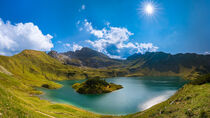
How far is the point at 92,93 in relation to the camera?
119688mm

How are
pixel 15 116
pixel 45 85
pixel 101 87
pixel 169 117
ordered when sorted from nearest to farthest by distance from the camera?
pixel 15 116 → pixel 169 117 → pixel 101 87 → pixel 45 85

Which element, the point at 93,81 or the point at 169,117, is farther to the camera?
the point at 93,81

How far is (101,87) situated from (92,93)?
13.6m

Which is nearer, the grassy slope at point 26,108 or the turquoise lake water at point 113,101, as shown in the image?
the grassy slope at point 26,108

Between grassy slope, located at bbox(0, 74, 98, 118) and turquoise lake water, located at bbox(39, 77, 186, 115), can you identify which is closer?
grassy slope, located at bbox(0, 74, 98, 118)

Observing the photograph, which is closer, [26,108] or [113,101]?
[26,108]

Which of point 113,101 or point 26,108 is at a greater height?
point 26,108

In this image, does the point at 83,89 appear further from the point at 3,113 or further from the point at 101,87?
the point at 3,113

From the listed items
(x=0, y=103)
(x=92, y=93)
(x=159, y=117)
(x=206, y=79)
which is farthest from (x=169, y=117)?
(x=92, y=93)

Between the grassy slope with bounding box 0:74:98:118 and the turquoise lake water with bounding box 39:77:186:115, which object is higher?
the grassy slope with bounding box 0:74:98:118

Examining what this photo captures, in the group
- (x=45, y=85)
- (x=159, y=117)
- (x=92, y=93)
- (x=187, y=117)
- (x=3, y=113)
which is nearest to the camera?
(x=3, y=113)

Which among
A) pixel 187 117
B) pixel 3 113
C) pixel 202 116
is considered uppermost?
pixel 3 113

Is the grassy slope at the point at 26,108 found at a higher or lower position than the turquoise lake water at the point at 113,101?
higher

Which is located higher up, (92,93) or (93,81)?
(93,81)
